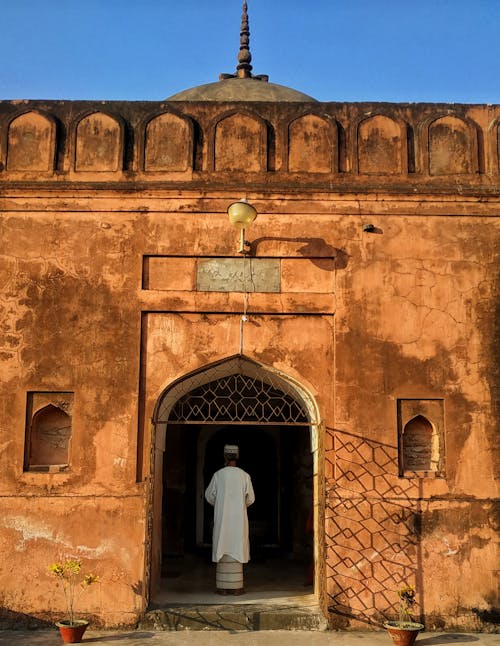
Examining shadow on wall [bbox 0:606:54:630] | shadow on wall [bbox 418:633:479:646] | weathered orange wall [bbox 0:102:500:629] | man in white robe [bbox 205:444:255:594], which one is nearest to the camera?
shadow on wall [bbox 418:633:479:646]

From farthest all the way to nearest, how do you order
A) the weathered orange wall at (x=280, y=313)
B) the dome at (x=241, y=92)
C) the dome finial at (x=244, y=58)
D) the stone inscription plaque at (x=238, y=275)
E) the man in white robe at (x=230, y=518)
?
the dome finial at (x=244, y=58)
the dome at (x=241, y=92)
the man in white robe at (x=230, y=518)
the stone inscription plaque at (x=238, y=275)
the weathered orange wall at (x=280, y=313)

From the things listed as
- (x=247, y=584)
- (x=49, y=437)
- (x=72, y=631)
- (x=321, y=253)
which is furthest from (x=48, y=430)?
(x=321, y=253)

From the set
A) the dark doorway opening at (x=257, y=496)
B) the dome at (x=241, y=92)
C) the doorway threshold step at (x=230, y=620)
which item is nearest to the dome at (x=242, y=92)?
the dome at (x=241, y=92)

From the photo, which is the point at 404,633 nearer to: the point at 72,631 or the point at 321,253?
the point at 72,631

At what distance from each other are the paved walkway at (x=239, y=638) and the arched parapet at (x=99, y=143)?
417 centimetres

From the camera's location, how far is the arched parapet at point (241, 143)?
24.1ft

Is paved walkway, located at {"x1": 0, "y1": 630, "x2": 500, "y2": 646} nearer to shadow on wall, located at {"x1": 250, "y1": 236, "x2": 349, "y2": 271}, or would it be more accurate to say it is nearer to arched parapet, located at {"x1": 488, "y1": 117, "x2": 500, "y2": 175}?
shadow on wall, located at {"x1": 250, "y1": 236, "x2": 349, "y2": 271}

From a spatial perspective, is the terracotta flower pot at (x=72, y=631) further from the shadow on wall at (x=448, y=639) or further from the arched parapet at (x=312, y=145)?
the arched parapet at (x=312, y=145)

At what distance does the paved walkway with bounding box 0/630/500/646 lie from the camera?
6.15 m

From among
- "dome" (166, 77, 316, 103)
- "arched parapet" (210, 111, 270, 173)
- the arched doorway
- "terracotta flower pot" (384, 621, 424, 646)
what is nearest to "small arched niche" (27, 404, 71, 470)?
the arched doorway

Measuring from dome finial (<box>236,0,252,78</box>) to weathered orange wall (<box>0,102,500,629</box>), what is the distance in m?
4.35

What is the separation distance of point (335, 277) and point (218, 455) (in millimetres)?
5002

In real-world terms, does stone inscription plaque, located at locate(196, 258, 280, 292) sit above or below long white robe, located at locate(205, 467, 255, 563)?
above

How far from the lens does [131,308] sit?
7.07 metres
